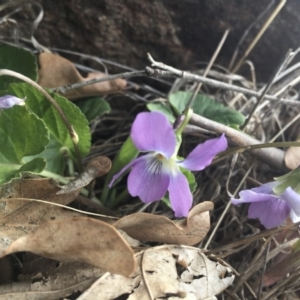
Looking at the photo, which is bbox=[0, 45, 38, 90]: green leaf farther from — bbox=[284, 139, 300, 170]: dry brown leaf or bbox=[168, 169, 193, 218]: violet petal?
bbox=[284, 139, 300, 170]: dry brown leaf

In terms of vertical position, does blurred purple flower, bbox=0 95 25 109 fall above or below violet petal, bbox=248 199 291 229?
below

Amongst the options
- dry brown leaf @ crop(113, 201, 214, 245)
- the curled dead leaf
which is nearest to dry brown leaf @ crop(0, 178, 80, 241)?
the curled dead leaf

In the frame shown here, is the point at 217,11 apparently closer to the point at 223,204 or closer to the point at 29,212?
the point at 223,204

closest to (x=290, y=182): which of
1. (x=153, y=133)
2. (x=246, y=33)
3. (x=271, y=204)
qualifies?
(x=271, y=204)

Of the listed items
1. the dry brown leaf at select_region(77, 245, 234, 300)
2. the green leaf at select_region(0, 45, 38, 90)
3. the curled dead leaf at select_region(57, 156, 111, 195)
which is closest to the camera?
the dry brown leaf at select_region(77, 245, 234, 300)

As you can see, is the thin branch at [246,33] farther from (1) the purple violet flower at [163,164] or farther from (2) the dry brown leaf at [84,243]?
(2) the dry brown leaf at [84,243]

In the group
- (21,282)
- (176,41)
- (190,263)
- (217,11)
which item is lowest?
(21,282)

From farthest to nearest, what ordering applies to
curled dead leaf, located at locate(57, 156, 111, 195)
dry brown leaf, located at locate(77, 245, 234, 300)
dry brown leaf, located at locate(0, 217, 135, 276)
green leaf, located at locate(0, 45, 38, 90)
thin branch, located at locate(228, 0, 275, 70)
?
thin branch, located at locate(228, 0, 275, 70), green leaf, located at locate(0, 45, 38, 90), curled dead leaf, located at locate(57, 156, 111, 195), dry brown leaf, located at locate(77, 245, 234, 300), dry brown leaf, located at locate(0, 217, 135, 276)

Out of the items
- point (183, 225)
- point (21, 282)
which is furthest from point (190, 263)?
point (21, 282)
